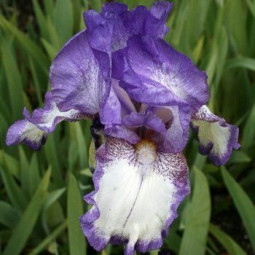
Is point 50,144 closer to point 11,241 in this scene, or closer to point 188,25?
point 11,241

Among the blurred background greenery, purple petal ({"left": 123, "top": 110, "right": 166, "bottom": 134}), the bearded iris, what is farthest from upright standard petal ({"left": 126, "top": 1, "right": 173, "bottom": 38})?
the blurred background greenery

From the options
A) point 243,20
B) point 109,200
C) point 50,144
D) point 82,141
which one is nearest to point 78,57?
point 109,200

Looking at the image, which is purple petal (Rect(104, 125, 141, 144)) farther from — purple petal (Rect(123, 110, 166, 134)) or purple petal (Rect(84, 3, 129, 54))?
purple petal (Rect(84, 3, 129, 54))

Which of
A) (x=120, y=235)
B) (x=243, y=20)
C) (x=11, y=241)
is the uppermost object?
(x=120, y=235)

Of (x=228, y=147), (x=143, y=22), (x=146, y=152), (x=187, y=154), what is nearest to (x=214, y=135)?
(x=228, y=147)

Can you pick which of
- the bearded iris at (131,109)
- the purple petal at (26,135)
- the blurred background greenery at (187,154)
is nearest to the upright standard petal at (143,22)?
the bearded iris at (131,109)
